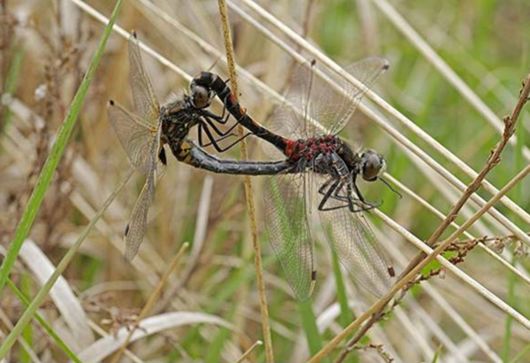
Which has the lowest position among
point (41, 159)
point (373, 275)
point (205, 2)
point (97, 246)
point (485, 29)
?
point (373, 275)

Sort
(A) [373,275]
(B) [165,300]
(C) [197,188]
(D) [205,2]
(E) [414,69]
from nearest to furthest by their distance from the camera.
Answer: (A) [373,275]
(B) [165,300]
(C) [197,188]
(D) [205,2]
(E) [414,69]

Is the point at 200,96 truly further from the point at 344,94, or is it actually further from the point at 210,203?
the point at 210,203

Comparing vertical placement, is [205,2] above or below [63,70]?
above

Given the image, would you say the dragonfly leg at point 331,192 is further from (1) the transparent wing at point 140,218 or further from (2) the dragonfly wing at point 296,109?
(1) the transparent wing at point 140,218

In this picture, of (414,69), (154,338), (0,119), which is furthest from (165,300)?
(414,69)

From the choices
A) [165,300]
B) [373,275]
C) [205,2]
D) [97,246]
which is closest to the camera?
[373,275]

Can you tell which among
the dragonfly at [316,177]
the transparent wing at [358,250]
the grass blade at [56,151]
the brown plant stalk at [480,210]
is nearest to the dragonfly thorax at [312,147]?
the dragonfly at [316,177]

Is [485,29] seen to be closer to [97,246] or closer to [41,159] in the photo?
[97,246]
